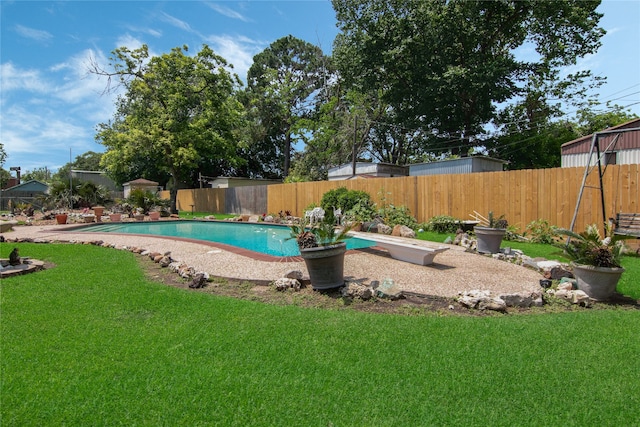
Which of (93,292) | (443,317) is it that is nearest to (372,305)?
(443,317)

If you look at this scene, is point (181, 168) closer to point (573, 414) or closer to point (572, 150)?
point (572, 150)

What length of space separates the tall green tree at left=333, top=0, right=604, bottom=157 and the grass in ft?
69.8

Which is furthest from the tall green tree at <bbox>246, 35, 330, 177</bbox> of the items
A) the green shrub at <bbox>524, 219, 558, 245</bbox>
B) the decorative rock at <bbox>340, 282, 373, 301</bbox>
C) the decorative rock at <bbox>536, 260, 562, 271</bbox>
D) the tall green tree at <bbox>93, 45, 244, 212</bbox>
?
the decorative rock at <bbox>340, 282, 373, 301</bbox>

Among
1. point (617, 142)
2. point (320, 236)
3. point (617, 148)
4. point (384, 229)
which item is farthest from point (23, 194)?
point (617, 148)

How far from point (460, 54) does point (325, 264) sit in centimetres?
2355

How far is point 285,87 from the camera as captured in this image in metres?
35.6

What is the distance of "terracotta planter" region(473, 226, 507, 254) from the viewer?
7.61m

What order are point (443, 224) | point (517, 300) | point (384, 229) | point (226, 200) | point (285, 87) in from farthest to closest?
point (285, 87) < point (226, 200) < point (443, 224) < point (384, 229) < point (517, 300)

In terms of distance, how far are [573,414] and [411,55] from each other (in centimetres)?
2552

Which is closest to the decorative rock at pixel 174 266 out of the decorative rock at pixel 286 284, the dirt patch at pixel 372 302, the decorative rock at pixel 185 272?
the decorative rock at pixel 185 272

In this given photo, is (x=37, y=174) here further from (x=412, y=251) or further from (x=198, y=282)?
(x=412, y=251)

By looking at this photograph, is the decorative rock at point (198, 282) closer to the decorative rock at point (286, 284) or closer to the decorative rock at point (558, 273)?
the decorative rock at point (286, 284)

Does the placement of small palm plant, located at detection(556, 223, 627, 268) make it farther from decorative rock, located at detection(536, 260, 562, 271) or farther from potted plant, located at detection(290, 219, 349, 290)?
potted plant, located at detection(290, 219, 349, 290)

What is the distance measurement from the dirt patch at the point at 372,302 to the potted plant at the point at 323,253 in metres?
0.16
